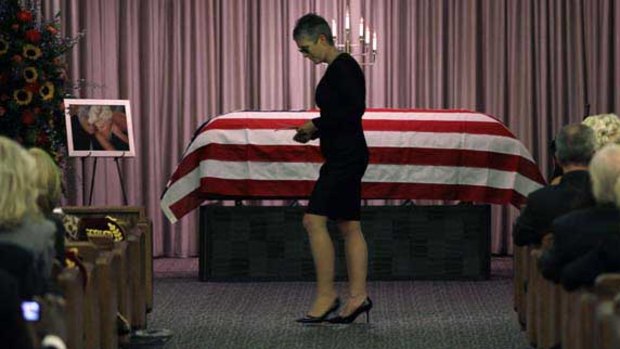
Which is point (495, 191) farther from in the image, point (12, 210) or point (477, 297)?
point (12, 210)

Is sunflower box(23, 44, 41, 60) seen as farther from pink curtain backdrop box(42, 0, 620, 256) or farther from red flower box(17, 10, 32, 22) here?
pink curtain backdrop box(42, 0, 620, 256)

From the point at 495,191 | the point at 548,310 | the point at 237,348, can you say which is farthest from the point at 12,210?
the point at 495,191

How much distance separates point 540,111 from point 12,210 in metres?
7.44

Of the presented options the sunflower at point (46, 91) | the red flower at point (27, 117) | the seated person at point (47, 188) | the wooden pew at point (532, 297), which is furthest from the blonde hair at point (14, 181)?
the sunflower at point (46, 91)

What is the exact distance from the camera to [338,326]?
6.61 metres

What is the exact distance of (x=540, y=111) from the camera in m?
10.4

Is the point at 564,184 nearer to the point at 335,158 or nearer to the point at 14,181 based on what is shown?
the point at 335,158

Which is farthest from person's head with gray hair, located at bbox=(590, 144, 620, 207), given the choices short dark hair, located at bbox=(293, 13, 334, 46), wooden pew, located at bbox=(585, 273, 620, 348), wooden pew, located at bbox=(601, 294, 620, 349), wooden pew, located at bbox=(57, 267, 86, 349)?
short dark hair, located at bbox=(293, 13, 334, 46)

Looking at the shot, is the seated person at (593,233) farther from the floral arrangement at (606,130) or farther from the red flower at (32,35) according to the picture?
the red flower at (32,35)

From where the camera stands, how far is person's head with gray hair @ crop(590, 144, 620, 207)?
4.12 metres

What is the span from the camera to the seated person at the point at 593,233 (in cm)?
411

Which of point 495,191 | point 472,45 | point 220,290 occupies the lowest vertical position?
point 220,290

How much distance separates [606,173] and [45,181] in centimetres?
164

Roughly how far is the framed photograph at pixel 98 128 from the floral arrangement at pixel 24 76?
0.78 metres
